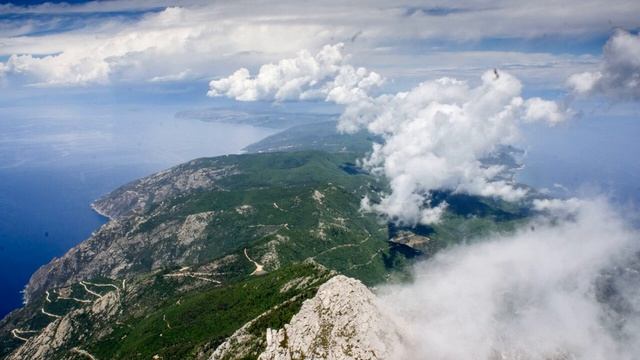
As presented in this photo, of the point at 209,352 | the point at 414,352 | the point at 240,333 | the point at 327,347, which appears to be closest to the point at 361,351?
the point at 327,347

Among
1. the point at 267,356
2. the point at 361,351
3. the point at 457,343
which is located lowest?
the point at 457,343

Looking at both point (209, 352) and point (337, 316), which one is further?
point (209, 352)

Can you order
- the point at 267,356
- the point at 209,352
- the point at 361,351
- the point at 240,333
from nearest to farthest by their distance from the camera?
the point at 361,351
the point at 267,356
the point at 240,333
the point at 209,352

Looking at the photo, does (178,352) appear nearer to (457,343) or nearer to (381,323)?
(381,323)

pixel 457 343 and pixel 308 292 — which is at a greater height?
pixel 308 292

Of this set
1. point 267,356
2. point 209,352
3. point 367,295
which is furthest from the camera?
point 209,352

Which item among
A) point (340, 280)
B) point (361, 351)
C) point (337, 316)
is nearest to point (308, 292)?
point (340, 280)
